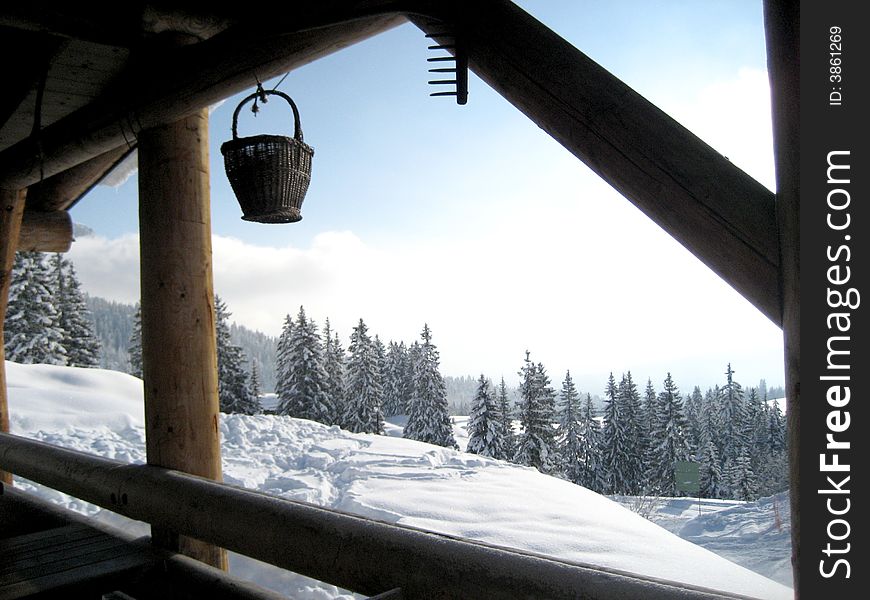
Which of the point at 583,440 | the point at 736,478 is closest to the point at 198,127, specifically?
the point at 736,478

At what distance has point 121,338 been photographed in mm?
83875

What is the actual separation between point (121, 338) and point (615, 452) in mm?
75043

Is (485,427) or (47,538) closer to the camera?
(47,538)

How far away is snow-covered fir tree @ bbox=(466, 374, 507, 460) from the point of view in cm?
3016

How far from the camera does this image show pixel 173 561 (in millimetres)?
2090

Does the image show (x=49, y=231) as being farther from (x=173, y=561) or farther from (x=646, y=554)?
(x=646, y=554)

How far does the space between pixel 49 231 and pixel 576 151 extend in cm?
465

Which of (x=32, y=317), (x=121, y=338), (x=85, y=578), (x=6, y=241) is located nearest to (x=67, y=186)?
(x=6, y=241)

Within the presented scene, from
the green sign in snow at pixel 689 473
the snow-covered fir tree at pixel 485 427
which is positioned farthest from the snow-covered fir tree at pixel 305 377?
the green sign in snow at pixel 689 473

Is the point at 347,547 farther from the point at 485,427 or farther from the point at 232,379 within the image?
the point at 485,427

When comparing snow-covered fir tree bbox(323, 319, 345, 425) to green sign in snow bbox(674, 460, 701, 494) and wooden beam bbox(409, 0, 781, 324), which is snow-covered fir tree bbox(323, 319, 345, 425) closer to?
green sign in snow bbox(674, 460, 701, 494)

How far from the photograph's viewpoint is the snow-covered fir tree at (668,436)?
26.6 m

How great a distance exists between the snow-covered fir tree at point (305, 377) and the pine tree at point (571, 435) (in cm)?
1277

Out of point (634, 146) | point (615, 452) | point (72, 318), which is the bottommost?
point (615, 452)
